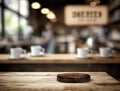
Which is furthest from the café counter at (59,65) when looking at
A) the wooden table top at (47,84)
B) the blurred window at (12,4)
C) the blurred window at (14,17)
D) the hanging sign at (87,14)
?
the blurred window at (12,4)

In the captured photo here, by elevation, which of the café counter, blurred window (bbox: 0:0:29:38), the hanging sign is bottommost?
the café counter

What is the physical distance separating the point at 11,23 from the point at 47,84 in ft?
26.9

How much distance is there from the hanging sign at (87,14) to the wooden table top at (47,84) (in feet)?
7.19

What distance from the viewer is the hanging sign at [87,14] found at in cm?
467

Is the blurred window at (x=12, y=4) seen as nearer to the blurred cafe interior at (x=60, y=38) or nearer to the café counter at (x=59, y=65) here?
the blurred cafe interior at (x=60, y=38)

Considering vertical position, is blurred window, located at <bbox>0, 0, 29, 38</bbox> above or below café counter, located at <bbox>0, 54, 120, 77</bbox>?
above

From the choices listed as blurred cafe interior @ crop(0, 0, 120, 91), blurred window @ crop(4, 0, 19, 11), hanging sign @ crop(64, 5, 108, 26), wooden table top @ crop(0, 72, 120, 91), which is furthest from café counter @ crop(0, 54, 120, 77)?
blurred window @ crop(4, 0, 19, 11)

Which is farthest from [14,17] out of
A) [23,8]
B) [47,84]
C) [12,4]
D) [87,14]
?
[47,84]

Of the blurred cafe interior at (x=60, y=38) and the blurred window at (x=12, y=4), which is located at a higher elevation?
the blurred window at (x=12, y=4)

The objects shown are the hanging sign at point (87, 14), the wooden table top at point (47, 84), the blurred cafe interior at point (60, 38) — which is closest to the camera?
the wooden table top at point (47, 84)

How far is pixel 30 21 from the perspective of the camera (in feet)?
44.3

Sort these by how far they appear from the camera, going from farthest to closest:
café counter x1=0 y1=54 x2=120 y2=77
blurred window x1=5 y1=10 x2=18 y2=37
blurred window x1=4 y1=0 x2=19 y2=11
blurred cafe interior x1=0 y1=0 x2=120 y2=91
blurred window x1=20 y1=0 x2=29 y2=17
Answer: blurred window x1=20 y1=0 x2=29 y2=17, blurred window x1=4 y1=0 x2=19 y2=11, blurred window x1=5 y1=10 x2=18 y2=37, blurred cafe interior x1=0 y1=0 x2=120 y2=91, café counter x1=0 y1=54 x2=120 y2=77

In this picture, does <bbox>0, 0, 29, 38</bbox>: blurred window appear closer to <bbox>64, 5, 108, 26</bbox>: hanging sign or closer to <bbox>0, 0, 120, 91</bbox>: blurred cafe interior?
<bbox>0, 0, 120, 91</bbox>: blurred cafe interior

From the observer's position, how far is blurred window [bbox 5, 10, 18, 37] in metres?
9.62
